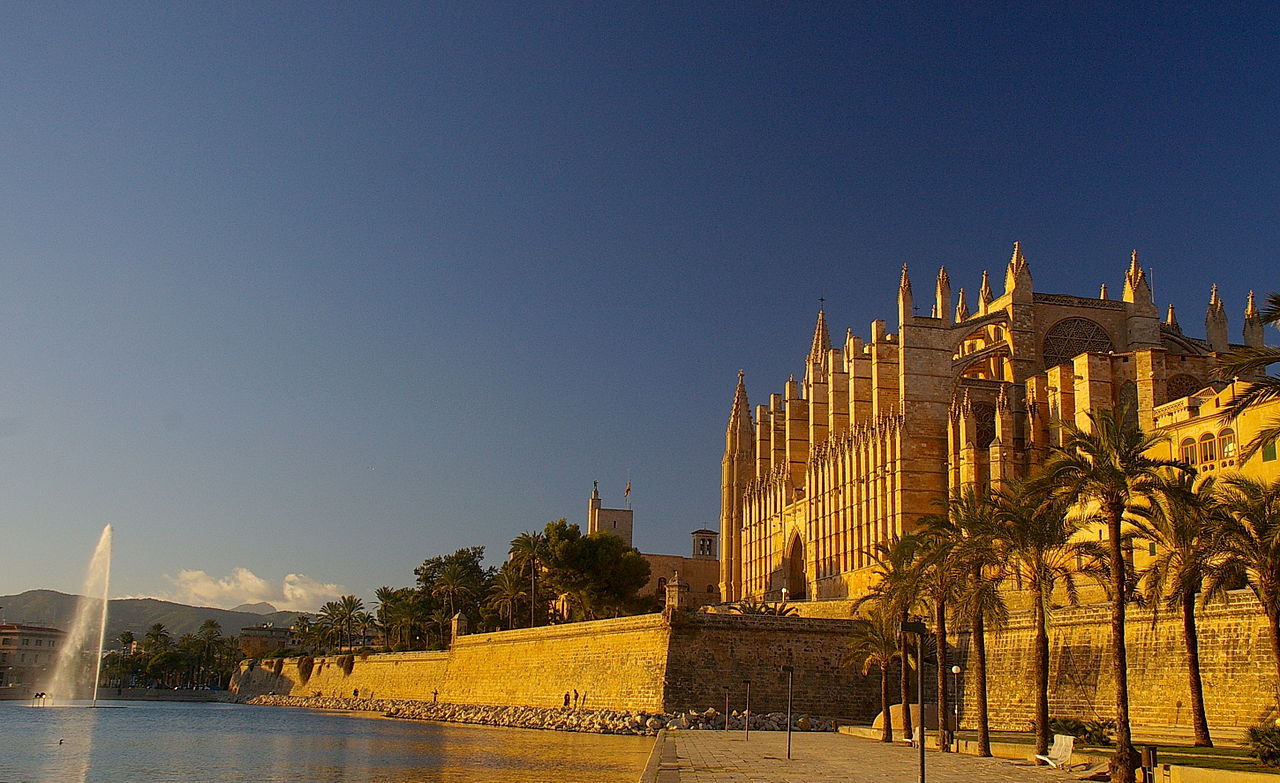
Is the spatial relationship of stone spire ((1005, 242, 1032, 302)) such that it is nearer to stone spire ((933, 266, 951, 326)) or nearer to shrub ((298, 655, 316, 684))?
stone spire ((933, 266, 951, 326))

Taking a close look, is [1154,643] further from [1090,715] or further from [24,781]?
[24,781]

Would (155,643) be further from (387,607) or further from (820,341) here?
(820,341)

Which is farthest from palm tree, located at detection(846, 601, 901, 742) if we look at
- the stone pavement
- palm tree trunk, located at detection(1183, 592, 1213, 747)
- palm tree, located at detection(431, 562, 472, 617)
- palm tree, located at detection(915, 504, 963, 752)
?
palm tree, located at detection(431, 562, 472, 617)

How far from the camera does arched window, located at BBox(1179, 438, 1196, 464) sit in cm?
3691

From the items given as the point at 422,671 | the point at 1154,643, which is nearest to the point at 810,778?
the point at 1154,643

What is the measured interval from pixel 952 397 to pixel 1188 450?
16382 mm

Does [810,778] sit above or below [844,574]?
below

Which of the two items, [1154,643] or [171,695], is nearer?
[1154,643]

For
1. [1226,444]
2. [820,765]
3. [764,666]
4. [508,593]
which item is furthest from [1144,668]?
[508,593]

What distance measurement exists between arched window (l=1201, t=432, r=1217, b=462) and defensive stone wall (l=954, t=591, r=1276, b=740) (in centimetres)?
911

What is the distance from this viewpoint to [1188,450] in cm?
3719

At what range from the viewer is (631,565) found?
221 feet

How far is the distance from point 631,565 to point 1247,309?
3586cm

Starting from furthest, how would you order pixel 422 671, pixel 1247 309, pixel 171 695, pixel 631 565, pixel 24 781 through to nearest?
pixel 171 695 < pixel 631 565 < pixel 422 671 < pixel 1247 309 < pixel 24 781
